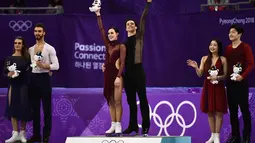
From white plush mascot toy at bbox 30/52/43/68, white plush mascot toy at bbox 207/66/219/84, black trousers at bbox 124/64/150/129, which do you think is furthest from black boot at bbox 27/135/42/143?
white plush mascot toy at bbox 207/66/219/84

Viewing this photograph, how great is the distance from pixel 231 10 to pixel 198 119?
2.00m

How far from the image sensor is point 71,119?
10.1 meters

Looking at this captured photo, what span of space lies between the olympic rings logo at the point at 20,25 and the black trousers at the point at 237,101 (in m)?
3.87

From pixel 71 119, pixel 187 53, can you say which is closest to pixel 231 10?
pixel 187 53

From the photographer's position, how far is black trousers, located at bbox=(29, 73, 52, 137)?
8836 millimetres

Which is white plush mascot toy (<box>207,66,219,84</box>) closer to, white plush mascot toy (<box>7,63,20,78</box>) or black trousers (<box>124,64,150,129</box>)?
black trousers (<box>124,64,150,129</box>)

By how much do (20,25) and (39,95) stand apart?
2108mm

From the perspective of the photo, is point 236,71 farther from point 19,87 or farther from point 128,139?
point 19,87

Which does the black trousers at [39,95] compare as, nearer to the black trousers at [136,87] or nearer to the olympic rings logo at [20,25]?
the black trousers at [136,87]

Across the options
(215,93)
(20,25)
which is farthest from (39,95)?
(215,93)

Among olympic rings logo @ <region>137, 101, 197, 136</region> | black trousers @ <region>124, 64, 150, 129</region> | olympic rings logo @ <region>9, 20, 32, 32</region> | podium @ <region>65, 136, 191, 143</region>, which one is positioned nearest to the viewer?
podium @ <region>65, 136, 191, 143</region>

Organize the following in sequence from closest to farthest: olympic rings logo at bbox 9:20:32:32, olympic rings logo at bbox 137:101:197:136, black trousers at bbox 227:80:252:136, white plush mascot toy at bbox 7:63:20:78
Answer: black trousers at bbox 227:80:252:136 → white plush mascot toy at bbox 7:63:20:78 → olympic rings logo at bbox 137:101:197:136 → olympic rings logo at bbox 9:20:32:32

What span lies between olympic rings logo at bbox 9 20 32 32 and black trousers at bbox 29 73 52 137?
1.94 m

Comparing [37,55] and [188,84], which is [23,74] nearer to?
[37,55]
